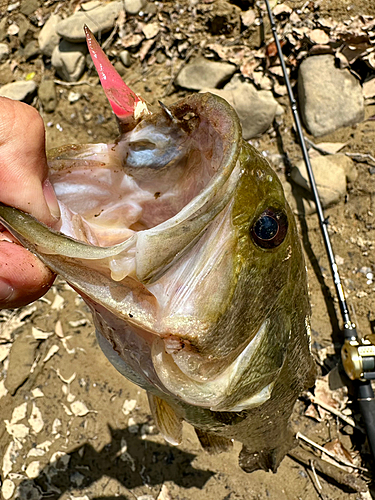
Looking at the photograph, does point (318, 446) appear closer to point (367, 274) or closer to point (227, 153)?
point (367, 274)

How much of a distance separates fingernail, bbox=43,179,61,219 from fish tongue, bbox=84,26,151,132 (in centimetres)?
30

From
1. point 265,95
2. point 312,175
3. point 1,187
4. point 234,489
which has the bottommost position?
point 234,489

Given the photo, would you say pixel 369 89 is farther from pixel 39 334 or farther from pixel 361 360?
pixel 39 334

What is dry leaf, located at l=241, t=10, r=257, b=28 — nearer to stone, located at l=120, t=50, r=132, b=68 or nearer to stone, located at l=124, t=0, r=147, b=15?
stone, located at l=124, t=0, r=147, b=15

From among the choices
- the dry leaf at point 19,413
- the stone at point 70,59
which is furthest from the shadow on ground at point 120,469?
the stone at point 70,59

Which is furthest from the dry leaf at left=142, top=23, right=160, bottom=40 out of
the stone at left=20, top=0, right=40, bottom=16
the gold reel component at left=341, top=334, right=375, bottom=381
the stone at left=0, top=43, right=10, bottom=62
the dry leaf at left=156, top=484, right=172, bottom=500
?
the dry leaf at left=156, top=484, right=172, bottom=500

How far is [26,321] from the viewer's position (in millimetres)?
3697

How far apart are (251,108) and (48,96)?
2.13 meters

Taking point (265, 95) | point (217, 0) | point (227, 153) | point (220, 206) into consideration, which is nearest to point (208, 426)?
point (220, 206)

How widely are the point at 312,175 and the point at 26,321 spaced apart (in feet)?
8.79

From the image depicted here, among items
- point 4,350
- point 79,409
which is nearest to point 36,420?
point 79,409

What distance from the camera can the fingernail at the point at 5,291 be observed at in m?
1.27

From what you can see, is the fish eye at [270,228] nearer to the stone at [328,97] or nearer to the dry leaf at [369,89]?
the stone at [328,97]

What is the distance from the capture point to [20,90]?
4.46 m
